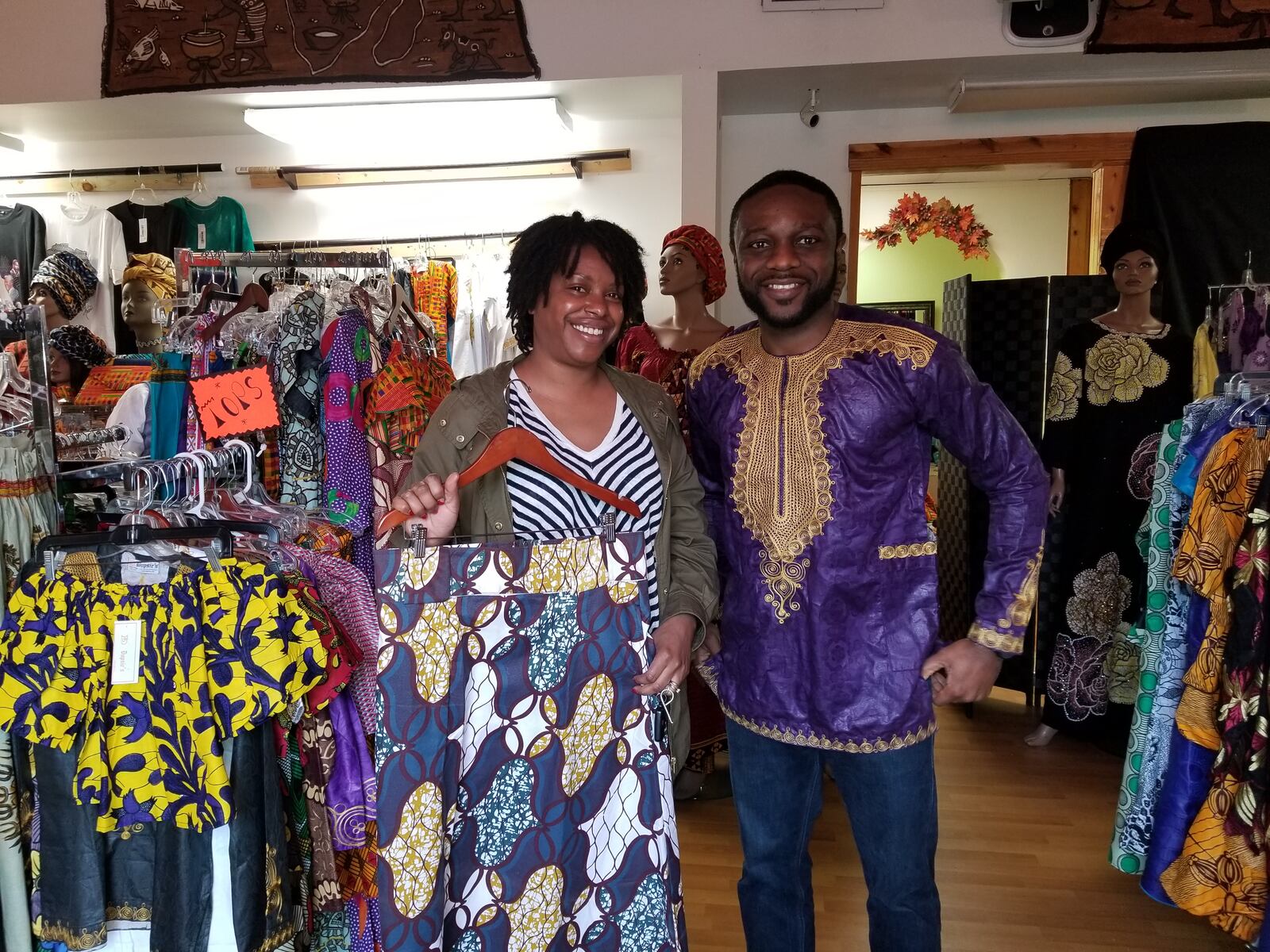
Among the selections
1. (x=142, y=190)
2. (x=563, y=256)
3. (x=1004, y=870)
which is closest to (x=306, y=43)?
(x=142, y=190)

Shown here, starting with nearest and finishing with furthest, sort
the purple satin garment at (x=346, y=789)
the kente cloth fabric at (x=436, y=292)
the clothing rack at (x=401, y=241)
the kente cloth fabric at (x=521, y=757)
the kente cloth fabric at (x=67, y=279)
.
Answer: the kente cloth fabric at (x=521, y=757)
the purple satin garment at (x=346, y=789)
the kente cloth fabric at (x=67, y=279)
the kente cloth fabric at (x=436, y=292)
the clothing rack at (x=401, y=241)

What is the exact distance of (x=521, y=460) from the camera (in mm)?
1410

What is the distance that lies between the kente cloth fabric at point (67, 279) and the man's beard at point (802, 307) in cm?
317

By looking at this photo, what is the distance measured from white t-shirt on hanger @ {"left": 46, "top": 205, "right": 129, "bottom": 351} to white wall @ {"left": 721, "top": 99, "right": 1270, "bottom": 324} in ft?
10.9

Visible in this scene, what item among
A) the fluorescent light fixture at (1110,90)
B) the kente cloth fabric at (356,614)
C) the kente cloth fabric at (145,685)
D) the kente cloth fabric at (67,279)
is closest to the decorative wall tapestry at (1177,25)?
the fluorescent light fixture at (1110,90)

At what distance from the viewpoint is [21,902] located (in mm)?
1604

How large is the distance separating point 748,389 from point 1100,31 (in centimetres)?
270

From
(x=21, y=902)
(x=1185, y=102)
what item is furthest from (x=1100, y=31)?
(x=21, y=902)

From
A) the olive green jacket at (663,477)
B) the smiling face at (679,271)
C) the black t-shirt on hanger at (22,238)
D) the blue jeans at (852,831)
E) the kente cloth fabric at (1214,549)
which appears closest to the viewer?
the olive green jacket at (663,477)

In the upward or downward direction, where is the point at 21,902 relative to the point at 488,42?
downward

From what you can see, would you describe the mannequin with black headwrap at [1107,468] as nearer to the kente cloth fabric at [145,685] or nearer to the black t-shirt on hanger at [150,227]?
the kente cloth fabric at [145,685]

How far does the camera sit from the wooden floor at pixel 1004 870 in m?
2.20

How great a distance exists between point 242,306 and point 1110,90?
137 inches

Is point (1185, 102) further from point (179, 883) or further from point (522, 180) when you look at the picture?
point (179, 883)
